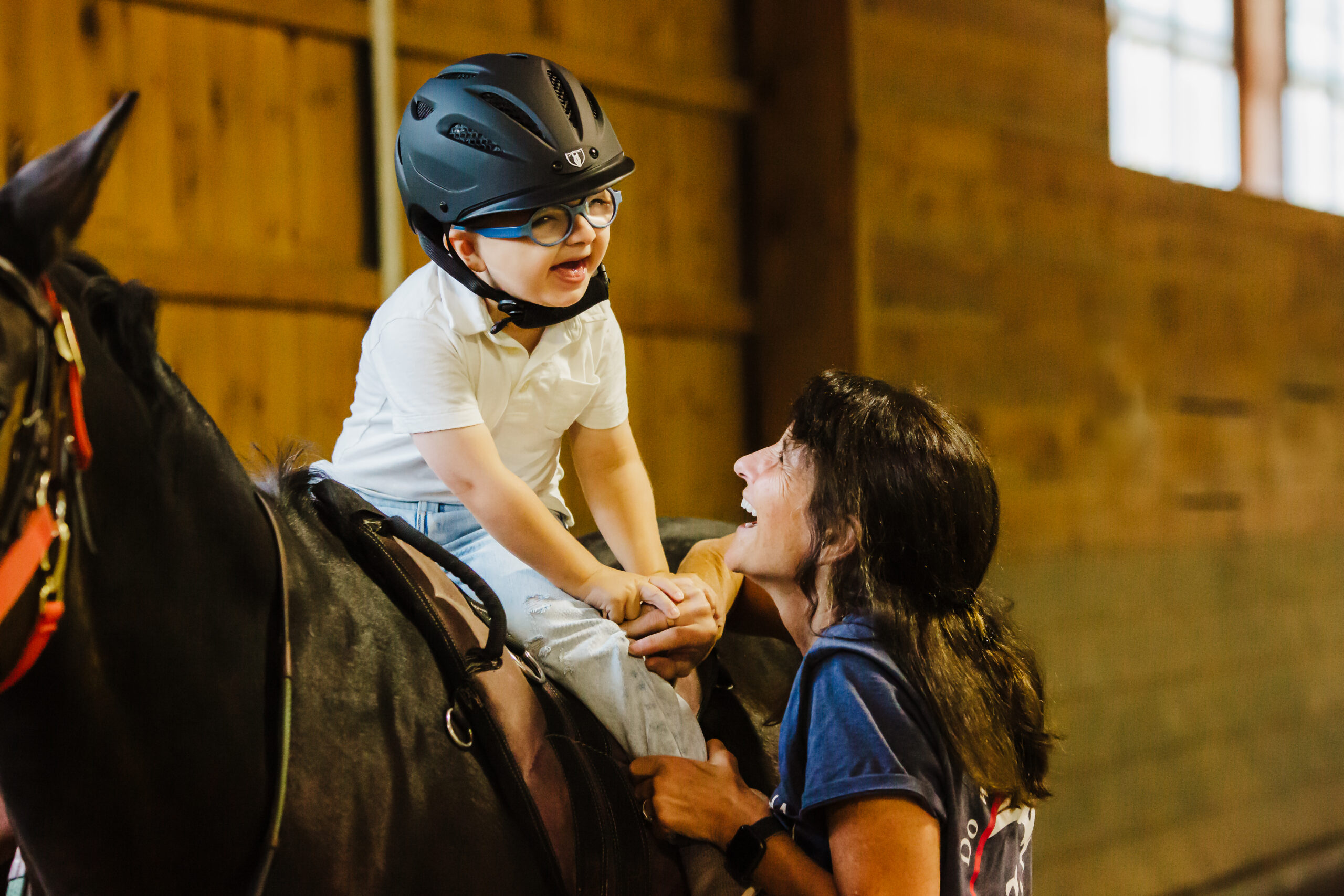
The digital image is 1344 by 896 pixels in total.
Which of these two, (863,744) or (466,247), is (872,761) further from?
(466,247)

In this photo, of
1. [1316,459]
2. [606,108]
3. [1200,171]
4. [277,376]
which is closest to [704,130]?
[606,108]

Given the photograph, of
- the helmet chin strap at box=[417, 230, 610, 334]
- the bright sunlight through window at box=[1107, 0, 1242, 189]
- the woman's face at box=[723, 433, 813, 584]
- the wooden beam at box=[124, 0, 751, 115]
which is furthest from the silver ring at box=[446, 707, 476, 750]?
the bright sunlight through window at box=[1107, 0, 1242, 189]

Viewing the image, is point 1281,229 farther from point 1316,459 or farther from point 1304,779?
point 1304,779

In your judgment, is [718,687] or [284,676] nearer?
[284,676]

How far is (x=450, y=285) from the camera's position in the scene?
1318 millimetres

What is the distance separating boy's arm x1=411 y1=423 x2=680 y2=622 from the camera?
1.23m

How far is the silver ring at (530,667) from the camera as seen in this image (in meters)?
1.17

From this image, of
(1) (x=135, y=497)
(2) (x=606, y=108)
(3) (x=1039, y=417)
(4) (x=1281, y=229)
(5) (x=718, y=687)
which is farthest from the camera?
(4) (x=1281, y=229)

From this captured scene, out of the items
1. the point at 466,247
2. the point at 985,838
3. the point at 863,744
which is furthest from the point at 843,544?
the point at 466,247

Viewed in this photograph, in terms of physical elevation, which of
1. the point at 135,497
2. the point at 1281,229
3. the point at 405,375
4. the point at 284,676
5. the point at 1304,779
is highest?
the point at 1281,229

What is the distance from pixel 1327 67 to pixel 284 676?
5434mm

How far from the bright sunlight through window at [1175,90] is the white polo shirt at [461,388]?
3107mm

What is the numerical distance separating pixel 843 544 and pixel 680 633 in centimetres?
21

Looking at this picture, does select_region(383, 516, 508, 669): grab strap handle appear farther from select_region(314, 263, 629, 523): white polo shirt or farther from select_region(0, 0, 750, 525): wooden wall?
select_region(0, 0, 750, 525): wooden wall
